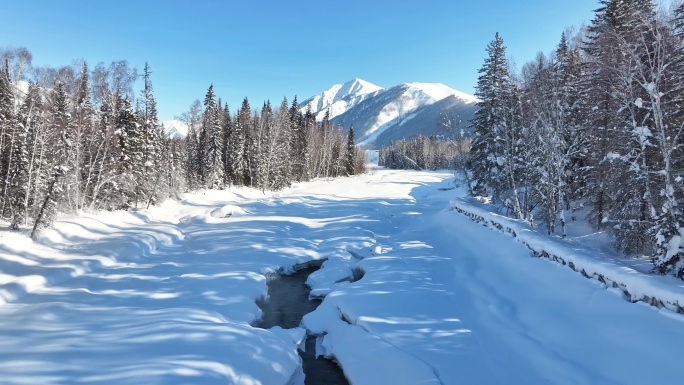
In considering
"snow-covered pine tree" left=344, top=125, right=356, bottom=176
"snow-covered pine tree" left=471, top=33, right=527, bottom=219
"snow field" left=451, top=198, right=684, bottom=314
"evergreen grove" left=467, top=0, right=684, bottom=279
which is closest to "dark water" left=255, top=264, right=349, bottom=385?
"snow field" left=451, top=198, right=684, bottom=314

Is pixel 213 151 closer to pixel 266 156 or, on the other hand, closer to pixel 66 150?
pixel 266 156

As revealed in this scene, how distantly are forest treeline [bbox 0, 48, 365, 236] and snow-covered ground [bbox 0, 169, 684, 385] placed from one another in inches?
191

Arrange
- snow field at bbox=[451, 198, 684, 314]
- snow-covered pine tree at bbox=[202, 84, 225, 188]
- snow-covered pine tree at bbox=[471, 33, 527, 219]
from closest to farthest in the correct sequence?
snow field at bbox=[451, 198, 684, 314]
snow-covered pine tree at bbox=[471, 33, 527, 219]
snow-covered pine tree at bbox=[202, 84, 225, 188]

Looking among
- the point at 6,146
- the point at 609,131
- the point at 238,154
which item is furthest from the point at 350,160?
the point at 609,131

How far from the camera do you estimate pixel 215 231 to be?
22.7m

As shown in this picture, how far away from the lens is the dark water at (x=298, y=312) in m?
8.88

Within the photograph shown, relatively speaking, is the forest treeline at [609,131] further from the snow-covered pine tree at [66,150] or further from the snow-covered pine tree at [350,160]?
the snow-covered pine tree at [350,160]

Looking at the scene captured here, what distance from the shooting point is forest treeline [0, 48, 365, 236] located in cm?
2148

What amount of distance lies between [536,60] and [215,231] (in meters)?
21.3

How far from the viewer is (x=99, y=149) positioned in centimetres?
2572

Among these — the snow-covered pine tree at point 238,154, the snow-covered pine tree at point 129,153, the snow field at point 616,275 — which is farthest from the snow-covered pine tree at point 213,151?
the snow field at point 616,275

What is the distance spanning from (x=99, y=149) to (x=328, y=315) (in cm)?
2199

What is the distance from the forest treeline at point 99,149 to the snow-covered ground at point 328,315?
15.9 ft

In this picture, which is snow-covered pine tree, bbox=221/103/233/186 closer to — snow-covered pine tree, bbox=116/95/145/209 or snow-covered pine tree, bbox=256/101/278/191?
snow-covered pine tree, bbox=256/101/278/191
